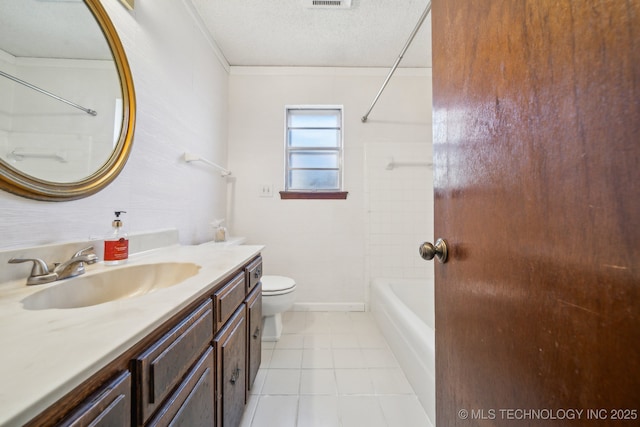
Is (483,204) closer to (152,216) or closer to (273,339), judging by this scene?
(152,216)

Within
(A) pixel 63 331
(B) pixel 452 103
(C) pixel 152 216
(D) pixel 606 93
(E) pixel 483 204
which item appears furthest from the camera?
(C) pixel 152 216

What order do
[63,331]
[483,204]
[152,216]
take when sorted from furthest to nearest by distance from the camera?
[152,216] → [483,204] → [63,331]

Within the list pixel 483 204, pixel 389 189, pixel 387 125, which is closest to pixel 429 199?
pixel 389 189

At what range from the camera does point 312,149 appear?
2439 mm

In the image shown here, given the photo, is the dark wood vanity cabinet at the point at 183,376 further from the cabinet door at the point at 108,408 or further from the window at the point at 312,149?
the window at the point at 312,149

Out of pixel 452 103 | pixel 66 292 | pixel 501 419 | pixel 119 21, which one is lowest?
pixel 501 419

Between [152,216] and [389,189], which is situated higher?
[389,189]

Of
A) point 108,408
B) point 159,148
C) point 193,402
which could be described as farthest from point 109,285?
point 159,148

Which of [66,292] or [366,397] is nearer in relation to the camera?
[66,292]

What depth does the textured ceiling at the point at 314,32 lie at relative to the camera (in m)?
1.68

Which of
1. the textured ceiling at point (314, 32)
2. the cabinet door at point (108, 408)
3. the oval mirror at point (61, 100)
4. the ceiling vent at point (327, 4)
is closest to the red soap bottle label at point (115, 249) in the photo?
the oval mirror at point (61, 100)

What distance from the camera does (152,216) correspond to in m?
1.28

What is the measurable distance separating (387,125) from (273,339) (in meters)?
2.20

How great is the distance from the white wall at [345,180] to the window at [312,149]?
0.39ft
